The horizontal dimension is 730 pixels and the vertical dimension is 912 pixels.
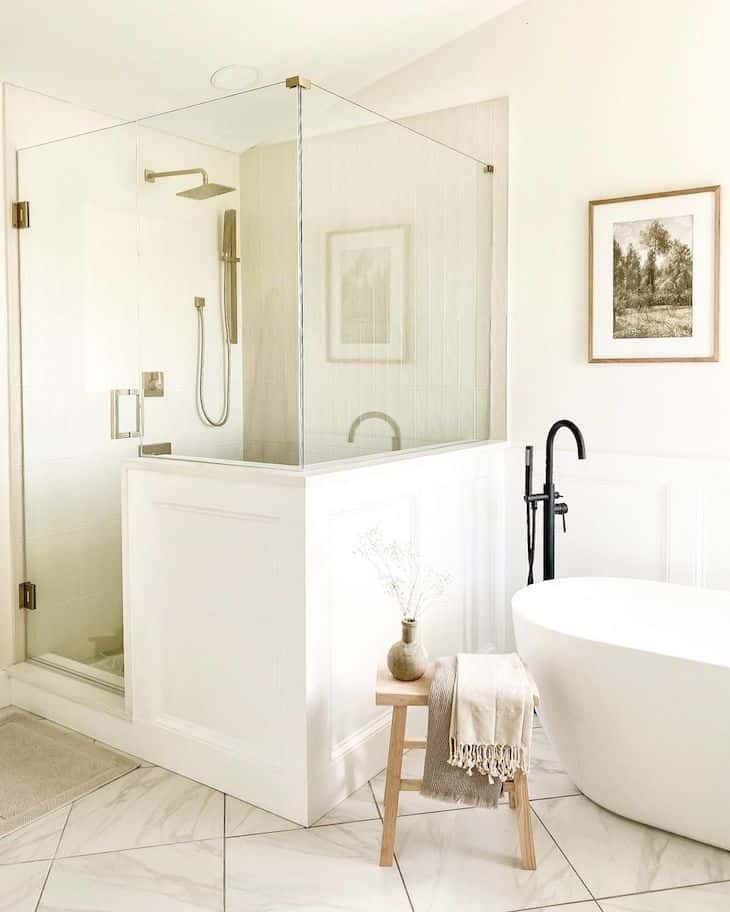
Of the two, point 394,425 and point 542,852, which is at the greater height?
point 394,425

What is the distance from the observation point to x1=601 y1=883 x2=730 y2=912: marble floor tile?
6.36 feet

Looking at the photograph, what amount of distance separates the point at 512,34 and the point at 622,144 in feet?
2.12

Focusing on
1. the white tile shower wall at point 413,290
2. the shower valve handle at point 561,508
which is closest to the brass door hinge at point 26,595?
the white tile shower wall at point 413,290

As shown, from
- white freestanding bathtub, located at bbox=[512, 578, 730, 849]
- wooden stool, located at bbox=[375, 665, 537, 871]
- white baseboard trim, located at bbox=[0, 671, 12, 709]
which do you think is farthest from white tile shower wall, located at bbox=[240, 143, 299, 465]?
white baseboard trim, located at bbox=[0, 671, 12, 709]

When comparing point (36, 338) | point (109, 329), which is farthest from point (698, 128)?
point (36, 338)

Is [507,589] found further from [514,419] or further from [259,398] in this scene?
[259,398]

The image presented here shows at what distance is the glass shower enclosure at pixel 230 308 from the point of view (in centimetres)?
225

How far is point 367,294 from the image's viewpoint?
8.29 feet

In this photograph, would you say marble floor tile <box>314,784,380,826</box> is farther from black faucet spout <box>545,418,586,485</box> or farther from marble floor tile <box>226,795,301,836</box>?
black faucet spout <box>545,418,586,485</box>

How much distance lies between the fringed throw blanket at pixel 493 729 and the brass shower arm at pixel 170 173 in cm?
161

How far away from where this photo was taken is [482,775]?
2109mm

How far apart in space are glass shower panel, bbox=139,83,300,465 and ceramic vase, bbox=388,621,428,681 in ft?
1.90

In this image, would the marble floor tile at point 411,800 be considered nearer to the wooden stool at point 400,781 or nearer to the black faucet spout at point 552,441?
the wooden stool at point 400,781

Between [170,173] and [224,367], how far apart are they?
0.62 m
